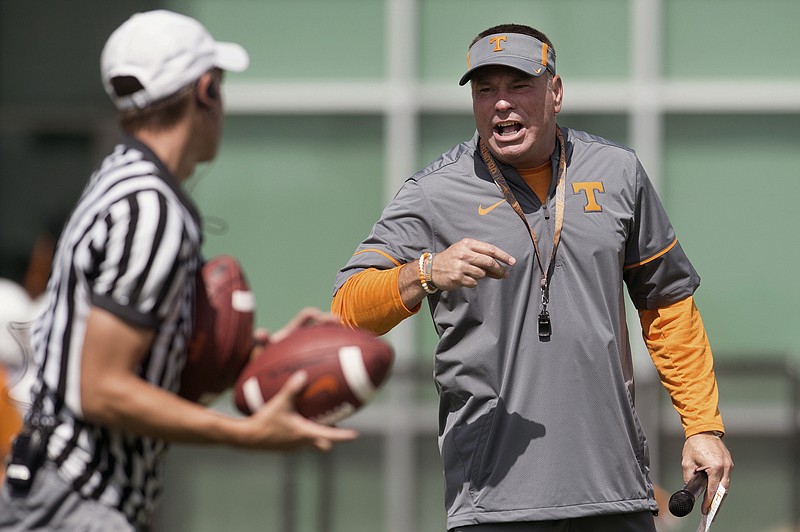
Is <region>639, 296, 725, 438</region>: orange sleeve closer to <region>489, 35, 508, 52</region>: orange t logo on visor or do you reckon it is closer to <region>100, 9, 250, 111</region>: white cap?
<region>489, 35, 508, 52</region>: orange t logo on visor

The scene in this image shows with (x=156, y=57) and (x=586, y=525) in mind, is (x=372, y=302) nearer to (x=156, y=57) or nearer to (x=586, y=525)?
(x=586, y=525)

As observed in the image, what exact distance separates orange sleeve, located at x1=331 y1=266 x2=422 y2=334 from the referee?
2.76 feet

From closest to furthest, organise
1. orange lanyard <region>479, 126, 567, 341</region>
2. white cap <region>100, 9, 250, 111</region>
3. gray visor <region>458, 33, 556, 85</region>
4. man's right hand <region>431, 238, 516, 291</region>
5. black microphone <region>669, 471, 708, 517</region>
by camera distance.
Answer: white cap <region>100, 9, 250, 111</region> < man's right hand <region>431, 238, 516, 291</region> < black microphone <region>669, 471, 708, 517</region> < orange lanyard <region>479, 126, 567, 341</region> < gray visor <region>458, 33, 556, 85</region>

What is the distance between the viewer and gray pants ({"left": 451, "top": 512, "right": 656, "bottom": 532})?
167 inches

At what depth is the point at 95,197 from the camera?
11.0 ft

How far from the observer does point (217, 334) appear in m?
3.59

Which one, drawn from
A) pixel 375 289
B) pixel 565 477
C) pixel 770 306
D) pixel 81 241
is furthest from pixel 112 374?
pixel 770 306

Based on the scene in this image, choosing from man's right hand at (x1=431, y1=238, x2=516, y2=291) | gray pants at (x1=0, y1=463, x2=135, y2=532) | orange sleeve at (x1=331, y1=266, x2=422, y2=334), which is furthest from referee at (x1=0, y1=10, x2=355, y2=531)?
orange sleeve at (x1=331, y1=266, x2=422, y2=334)

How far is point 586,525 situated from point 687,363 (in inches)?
27.0

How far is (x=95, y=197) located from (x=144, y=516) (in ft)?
2.69

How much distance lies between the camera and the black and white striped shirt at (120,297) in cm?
325

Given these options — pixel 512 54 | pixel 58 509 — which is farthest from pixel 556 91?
pixel 58 509

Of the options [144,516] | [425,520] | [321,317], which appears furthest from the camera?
[425,520]

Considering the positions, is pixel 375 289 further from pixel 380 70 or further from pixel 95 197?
pixel 380 70
